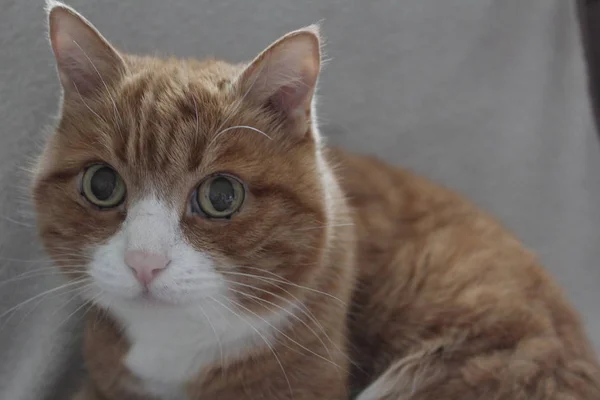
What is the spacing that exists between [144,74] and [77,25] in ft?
0.43

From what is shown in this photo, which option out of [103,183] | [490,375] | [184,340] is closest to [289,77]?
[103,183]

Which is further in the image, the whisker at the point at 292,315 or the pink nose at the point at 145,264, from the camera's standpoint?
the whisker at the point at 292,315

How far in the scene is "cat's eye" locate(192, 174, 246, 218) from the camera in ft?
3.41

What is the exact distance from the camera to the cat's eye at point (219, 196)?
1038mm

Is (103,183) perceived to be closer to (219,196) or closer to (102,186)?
(102,186)

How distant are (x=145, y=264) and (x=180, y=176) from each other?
148 millimetres

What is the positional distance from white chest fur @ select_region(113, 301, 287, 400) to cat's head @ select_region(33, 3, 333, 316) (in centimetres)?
6

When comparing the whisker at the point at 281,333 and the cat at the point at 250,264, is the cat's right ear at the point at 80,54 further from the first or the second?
the whisker at the point at 281,333

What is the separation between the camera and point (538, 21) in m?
1.75

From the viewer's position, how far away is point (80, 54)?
1.10 m

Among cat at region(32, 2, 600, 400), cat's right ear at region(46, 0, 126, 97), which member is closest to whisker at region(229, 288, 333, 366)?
cat at region(32, 2, 600, 400)

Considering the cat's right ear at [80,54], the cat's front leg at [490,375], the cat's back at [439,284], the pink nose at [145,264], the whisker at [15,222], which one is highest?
the cat's right ear at [80,54]

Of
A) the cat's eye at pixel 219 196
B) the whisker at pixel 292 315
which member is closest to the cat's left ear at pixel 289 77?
the cat's eye at pixel 219 196

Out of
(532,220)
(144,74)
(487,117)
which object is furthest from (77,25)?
(532,220)
